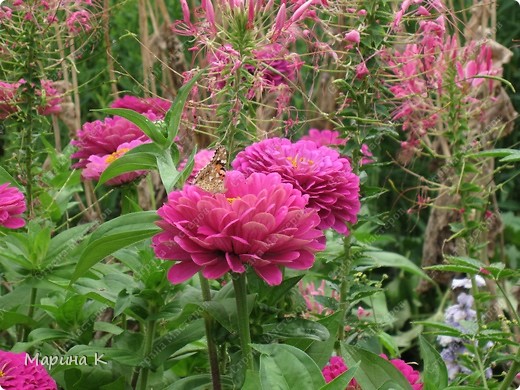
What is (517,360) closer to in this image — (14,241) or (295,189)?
(295,189)

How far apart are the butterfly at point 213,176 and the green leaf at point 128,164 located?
0.07 metres

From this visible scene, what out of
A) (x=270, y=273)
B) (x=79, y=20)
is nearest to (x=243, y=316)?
(x=270, y=273)

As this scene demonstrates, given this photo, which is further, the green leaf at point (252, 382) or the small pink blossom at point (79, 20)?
the small pink blossom at point (79, 20)

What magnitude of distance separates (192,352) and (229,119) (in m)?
0.31

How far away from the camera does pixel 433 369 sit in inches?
36.1

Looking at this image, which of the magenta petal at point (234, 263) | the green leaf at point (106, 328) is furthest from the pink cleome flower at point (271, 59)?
the green leaf at point (106, 328)

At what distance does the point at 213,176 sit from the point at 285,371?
21cm

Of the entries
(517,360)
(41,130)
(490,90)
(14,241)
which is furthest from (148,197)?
(517,360)

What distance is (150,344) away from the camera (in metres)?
1.07

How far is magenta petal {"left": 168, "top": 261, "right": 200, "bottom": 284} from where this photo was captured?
836mm

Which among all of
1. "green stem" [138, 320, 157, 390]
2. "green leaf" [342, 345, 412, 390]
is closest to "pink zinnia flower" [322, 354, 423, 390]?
"green leaf" [342, 345, 412, 390]

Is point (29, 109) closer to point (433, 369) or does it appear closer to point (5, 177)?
point (5, 177)

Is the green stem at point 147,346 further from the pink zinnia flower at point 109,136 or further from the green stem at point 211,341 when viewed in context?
the pink zinnia flower at point 109,136

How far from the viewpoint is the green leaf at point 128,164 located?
0.90m
